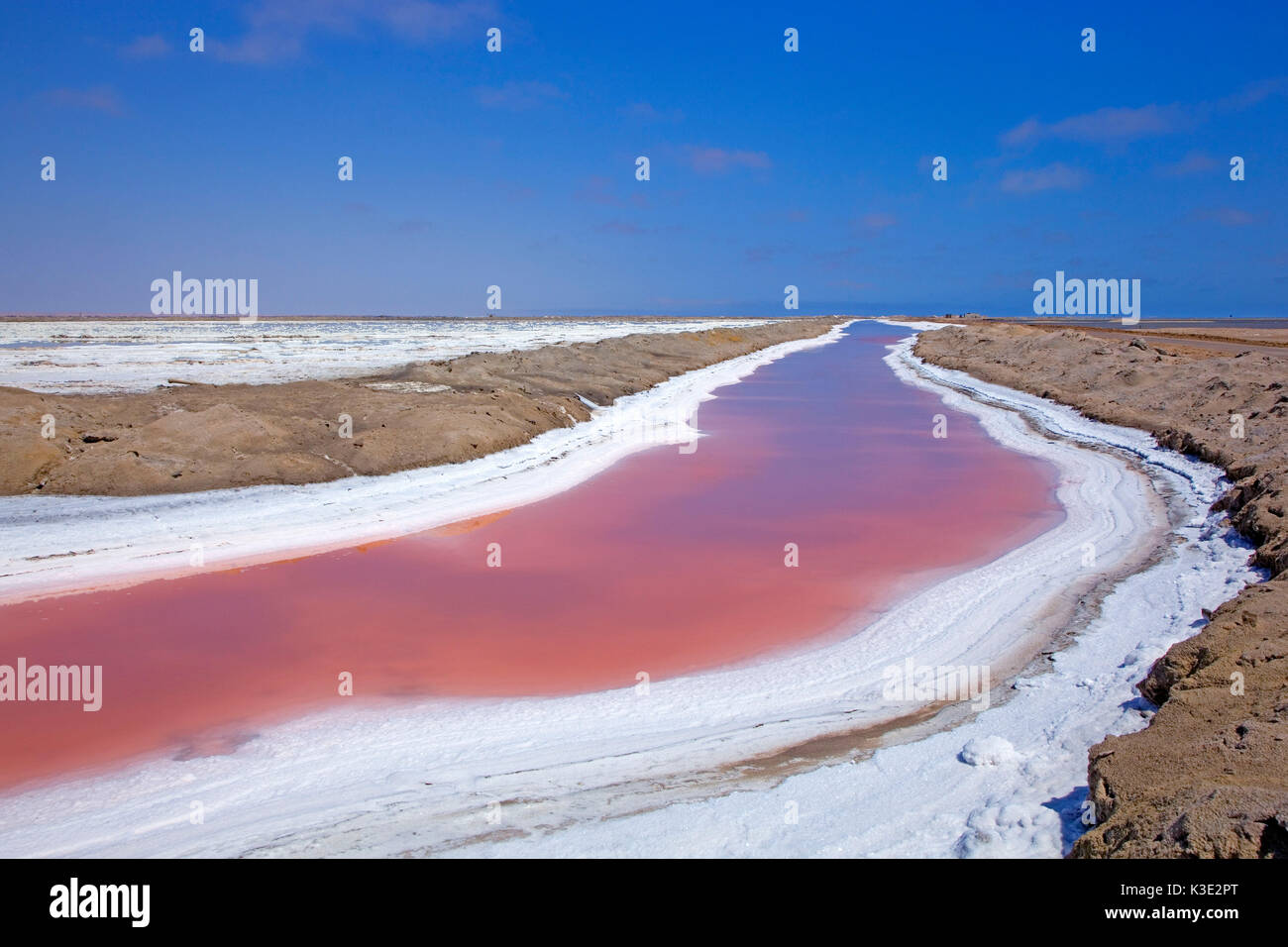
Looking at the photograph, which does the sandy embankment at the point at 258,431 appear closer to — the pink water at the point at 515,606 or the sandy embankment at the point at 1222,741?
the pink water at the point at 515,606

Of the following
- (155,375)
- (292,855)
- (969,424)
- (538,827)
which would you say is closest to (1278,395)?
(969,424)

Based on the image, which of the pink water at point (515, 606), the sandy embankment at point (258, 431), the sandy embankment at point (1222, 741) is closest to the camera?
the sandy embankment at point (1222, 741)

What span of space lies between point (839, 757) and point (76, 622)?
7.41m

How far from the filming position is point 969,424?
926 inches

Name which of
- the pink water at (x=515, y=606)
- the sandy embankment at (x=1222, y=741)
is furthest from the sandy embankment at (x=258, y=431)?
the sandy embankment at (x=1222, y=741)

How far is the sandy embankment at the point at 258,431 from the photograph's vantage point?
1340 cm

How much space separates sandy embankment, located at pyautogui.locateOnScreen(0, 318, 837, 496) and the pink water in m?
3.91

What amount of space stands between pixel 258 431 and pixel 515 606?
8.82 metres

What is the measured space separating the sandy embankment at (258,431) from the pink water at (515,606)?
3.91 meters

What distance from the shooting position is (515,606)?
8.98m

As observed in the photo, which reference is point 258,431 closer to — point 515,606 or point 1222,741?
point 515,606

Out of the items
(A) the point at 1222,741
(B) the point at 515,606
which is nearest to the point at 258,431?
(B) the point at 515,606

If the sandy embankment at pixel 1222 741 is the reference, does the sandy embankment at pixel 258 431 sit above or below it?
above
